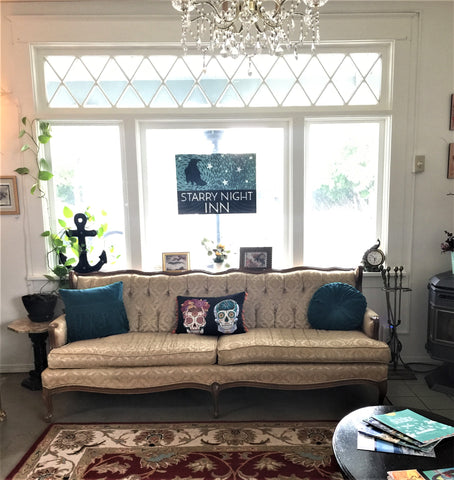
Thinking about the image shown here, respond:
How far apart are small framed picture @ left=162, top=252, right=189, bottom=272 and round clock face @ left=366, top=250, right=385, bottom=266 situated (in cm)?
158

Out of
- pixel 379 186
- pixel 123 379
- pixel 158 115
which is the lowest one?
pixel 123 379

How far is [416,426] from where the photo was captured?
1.81 metres

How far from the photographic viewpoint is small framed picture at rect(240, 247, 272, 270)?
3.34m

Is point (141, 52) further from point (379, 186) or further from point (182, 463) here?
point (182, 463)

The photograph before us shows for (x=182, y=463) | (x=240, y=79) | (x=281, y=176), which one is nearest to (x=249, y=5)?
(x=240, y=79)

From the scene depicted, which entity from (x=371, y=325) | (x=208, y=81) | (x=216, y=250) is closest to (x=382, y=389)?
(x=371, y=325)

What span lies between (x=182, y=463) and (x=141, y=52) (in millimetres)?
3098

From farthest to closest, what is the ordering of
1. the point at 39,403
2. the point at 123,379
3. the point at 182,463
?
the point at 39,403 → the point at 123,379 → the point at 182,463

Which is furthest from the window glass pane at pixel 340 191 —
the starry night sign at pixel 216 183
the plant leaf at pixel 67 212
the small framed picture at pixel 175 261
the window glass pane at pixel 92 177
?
the plant leaf at pixel 67 212

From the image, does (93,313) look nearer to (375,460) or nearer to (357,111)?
(375,460)

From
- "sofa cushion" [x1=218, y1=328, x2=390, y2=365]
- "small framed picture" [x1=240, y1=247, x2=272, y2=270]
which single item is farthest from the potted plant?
"sofa cushion" [x1=218, y1=328, x2=390, y2=365]

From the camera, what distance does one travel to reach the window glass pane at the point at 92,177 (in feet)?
11.2

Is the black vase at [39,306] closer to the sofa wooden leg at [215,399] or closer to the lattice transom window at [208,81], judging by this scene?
the sofa wooden leg at [215,399]

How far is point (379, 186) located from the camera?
3.45m
